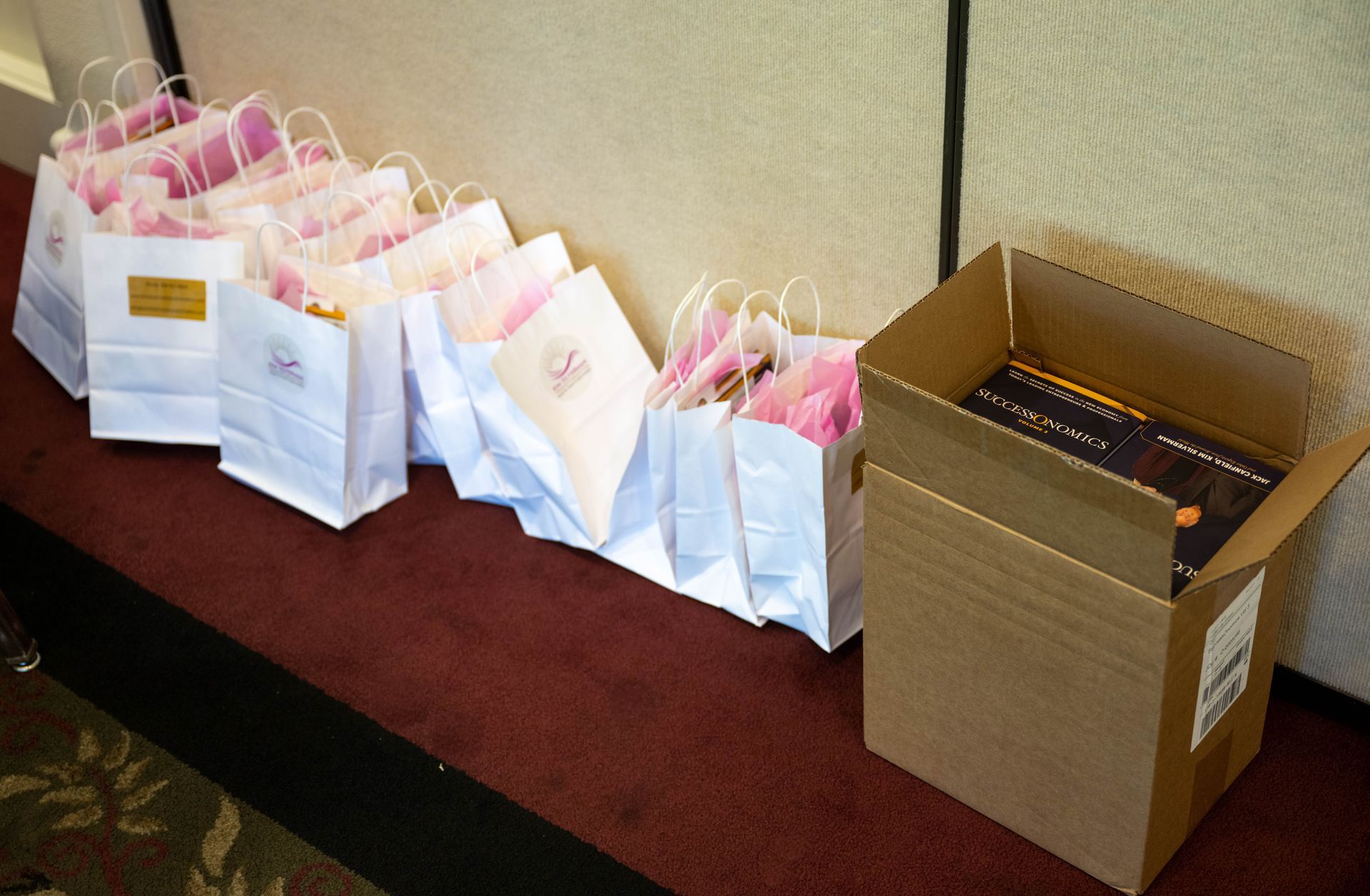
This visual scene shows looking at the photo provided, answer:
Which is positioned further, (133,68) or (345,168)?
(133,68)

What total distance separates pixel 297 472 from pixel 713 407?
0.82 metres

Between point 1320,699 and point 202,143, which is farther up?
point 202,143

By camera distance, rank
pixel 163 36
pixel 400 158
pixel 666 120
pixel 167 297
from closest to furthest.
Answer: pixel 666 120
pixel 167 297
pixel 400 158
pixel 163 36

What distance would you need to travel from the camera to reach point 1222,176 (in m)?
1.40

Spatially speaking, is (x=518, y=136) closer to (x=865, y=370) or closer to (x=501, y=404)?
(x=501, y=404)

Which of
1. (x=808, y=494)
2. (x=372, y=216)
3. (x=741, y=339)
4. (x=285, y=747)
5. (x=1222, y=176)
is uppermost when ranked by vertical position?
(x=1222, y=176)

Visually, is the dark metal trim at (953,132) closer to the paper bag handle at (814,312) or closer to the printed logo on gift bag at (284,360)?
the paper bag handle at (814,312)

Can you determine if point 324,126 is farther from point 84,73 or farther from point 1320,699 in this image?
point 1320,699

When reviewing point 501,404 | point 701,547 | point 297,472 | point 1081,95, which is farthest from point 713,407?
point 297,472

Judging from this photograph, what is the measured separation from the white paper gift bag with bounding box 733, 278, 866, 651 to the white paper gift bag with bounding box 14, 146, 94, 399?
1.37 m

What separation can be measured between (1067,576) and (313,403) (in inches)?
50.9

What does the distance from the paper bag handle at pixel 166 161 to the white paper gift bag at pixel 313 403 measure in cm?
27


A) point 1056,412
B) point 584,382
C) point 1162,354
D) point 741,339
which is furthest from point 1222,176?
point 584,382

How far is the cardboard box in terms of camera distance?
1229mm
